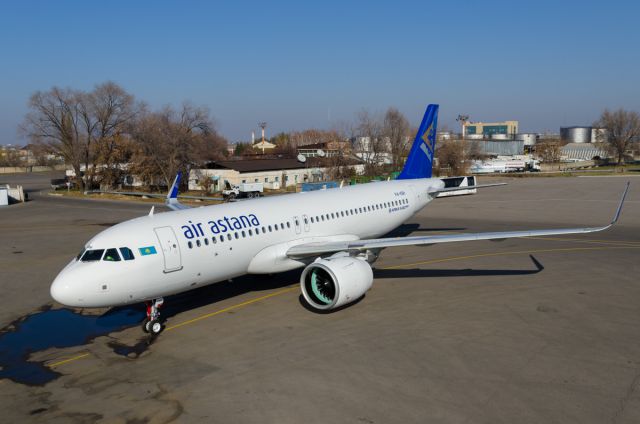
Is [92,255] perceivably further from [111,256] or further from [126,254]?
[126,254]

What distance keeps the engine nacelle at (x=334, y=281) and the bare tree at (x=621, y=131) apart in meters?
136

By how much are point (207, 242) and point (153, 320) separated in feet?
11.5

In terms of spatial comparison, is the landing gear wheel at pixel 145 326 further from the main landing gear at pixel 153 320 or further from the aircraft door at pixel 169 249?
the aircraft door at pixel 169 249

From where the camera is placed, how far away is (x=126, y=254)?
17.2 metres

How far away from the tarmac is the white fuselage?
187 cm

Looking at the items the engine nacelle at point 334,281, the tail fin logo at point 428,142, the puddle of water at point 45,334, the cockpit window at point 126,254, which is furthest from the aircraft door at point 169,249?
the tail fin logo at point 428,142

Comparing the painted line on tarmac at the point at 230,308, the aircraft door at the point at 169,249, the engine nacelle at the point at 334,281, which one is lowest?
the painted line on tarmac at the point at 230,308

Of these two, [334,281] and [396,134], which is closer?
[334,281]

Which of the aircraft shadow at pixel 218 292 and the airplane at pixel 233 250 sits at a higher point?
the airplane at pixel 233 250

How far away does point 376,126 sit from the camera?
315ft

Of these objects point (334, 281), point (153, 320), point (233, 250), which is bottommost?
point (153, 320)

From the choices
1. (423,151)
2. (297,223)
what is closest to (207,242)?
(297,223)

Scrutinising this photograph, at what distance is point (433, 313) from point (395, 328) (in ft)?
7.71

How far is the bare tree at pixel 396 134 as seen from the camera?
9500 centimetres
